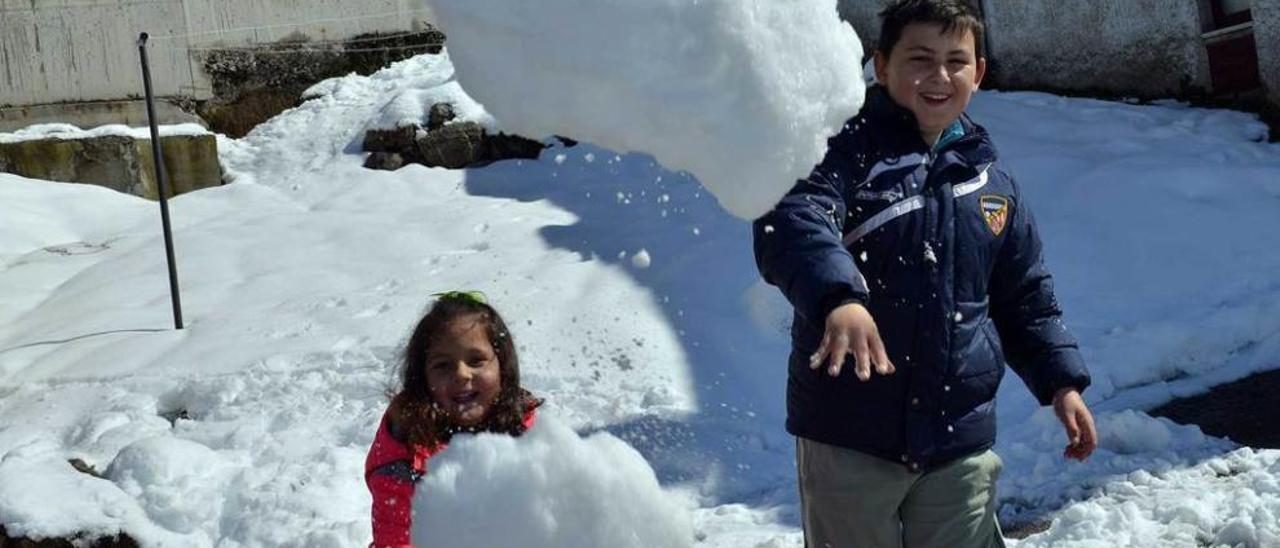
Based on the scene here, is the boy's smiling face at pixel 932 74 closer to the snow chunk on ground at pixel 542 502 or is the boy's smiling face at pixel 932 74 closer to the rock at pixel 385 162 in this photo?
the snow chunk on ground at pixel 542 502

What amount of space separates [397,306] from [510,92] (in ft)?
15.8

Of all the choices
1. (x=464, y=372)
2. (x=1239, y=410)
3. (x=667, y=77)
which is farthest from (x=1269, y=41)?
(x=667, y=77)

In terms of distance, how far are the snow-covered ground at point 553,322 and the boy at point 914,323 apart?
607 mm

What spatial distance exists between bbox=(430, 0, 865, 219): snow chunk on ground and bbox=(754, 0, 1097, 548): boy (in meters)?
0.38

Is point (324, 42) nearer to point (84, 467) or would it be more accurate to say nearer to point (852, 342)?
point (84, 467)

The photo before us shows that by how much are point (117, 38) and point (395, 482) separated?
8883 mm

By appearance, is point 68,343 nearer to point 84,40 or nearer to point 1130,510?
point 84,40

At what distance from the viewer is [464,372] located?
2.88 meters

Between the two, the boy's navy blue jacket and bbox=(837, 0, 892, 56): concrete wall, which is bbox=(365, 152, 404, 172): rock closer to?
bbox=(837, 0, 892, 56): concrete wall

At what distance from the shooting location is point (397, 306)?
7125 mm

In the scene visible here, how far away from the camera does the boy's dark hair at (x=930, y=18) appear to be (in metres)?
2.97

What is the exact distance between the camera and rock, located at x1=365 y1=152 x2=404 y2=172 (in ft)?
33.6

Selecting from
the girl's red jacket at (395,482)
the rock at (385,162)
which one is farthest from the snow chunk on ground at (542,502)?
the rock at (385,162)

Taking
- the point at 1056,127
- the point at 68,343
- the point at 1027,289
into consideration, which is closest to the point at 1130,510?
the point at 1027,289
